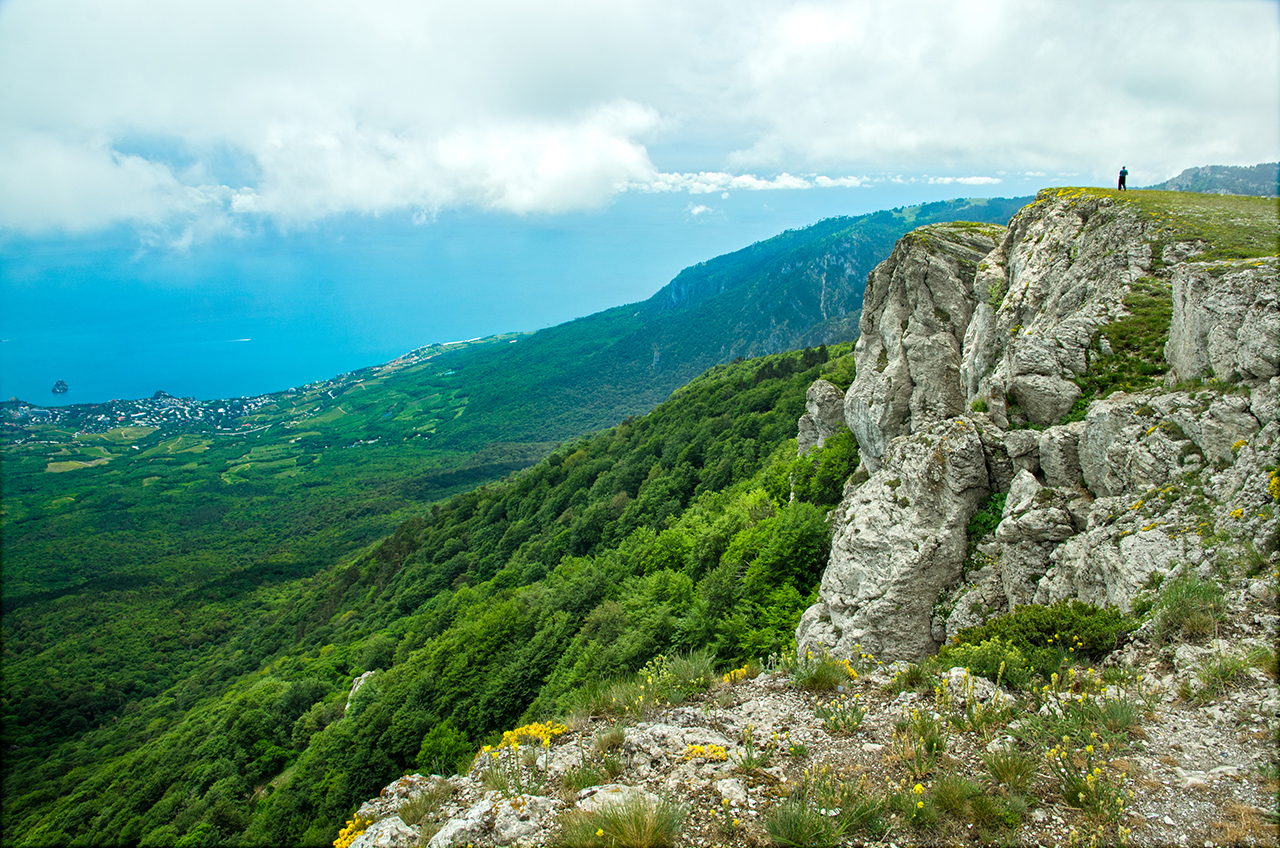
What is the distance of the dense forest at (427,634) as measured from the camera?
81.1 ft

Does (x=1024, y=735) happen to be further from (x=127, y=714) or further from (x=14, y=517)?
(x=14, y=517)

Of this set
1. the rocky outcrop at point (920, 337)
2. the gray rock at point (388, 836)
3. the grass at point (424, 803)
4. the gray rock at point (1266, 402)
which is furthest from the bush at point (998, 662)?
the rocky outcrop at point (920, 337)

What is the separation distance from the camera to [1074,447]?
41.9 feet

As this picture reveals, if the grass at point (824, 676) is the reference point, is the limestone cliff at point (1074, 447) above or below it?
above

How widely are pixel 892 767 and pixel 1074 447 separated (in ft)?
34.1

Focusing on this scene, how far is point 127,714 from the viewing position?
275 ft

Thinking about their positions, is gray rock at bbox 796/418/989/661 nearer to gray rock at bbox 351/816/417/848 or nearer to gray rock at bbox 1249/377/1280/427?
gray rock at bbox 1249/377/1280/427

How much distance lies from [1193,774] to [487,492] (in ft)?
332

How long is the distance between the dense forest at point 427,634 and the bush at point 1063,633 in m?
8.61

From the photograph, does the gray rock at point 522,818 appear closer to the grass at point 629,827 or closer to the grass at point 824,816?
the grass at point 629,827

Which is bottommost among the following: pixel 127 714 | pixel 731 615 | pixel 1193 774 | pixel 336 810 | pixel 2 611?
pixel 127 714

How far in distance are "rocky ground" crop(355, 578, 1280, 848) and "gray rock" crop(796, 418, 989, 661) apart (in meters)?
5.14

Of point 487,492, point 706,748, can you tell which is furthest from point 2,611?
point 706,748

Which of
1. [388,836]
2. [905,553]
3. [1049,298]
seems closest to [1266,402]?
[905,553]
